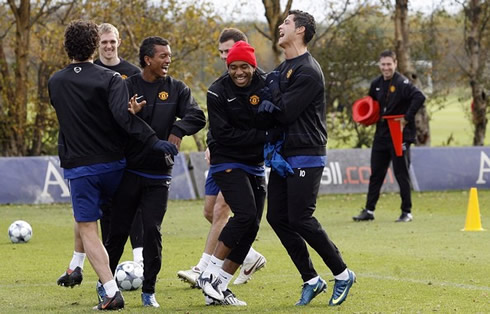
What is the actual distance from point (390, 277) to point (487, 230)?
4.55 meters

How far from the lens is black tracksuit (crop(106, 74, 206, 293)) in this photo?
7.69m

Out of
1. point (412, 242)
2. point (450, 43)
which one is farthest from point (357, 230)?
point (450, 43)

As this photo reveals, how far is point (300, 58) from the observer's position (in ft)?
25.1

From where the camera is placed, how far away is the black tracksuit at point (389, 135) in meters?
14.6

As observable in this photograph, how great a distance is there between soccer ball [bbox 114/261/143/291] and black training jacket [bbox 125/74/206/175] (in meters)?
1.20

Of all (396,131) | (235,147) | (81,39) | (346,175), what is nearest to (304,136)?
(235,147)

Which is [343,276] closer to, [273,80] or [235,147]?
[235,147]

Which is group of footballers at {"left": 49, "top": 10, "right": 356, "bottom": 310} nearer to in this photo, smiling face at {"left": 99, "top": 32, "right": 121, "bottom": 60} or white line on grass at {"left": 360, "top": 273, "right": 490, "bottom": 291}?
white line on grass at {"left": 360, "top": 273, "right": 490, "bottom": 291}

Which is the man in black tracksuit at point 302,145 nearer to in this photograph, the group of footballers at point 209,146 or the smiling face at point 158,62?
the group of footballers at point 209,146

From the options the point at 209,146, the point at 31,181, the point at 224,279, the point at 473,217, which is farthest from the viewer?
the point at 31,181

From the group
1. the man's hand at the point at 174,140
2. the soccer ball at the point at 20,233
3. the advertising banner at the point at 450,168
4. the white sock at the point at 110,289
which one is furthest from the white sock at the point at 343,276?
the advertising banner at the point at 450,168

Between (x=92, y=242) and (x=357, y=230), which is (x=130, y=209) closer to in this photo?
(x=92, y=242)

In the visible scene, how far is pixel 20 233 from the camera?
12477 millimetres

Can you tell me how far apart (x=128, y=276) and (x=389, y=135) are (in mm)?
6854
